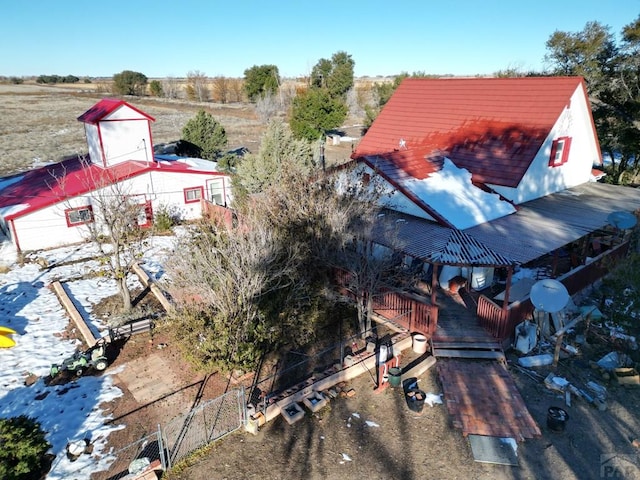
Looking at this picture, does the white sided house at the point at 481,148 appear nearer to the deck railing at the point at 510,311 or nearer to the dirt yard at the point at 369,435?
the deck railing at the point at 510,311

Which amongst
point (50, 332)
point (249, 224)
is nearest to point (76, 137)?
point (50, 332)

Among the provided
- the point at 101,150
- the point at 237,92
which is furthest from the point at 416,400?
the point at 237,92

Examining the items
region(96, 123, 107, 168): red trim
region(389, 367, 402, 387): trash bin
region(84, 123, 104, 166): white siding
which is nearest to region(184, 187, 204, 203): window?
region(96, 123, 107, 168): red trim

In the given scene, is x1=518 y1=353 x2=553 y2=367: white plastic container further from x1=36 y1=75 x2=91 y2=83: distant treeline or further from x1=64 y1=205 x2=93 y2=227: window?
x1=36 y1=75 x2=91 y2=83: distant treeline

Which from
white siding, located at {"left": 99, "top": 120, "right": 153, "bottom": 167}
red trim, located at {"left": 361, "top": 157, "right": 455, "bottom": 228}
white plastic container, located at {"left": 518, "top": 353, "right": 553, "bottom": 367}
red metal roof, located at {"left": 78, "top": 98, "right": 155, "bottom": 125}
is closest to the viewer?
white plastic container, located at {"left": 518, "top": 353, "right": 553, "bottom": 367}

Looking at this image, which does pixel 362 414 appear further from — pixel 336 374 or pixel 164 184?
pixel 164 184

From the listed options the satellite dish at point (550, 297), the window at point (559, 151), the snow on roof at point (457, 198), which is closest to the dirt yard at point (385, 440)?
the satellite dish at point (550, 297)
